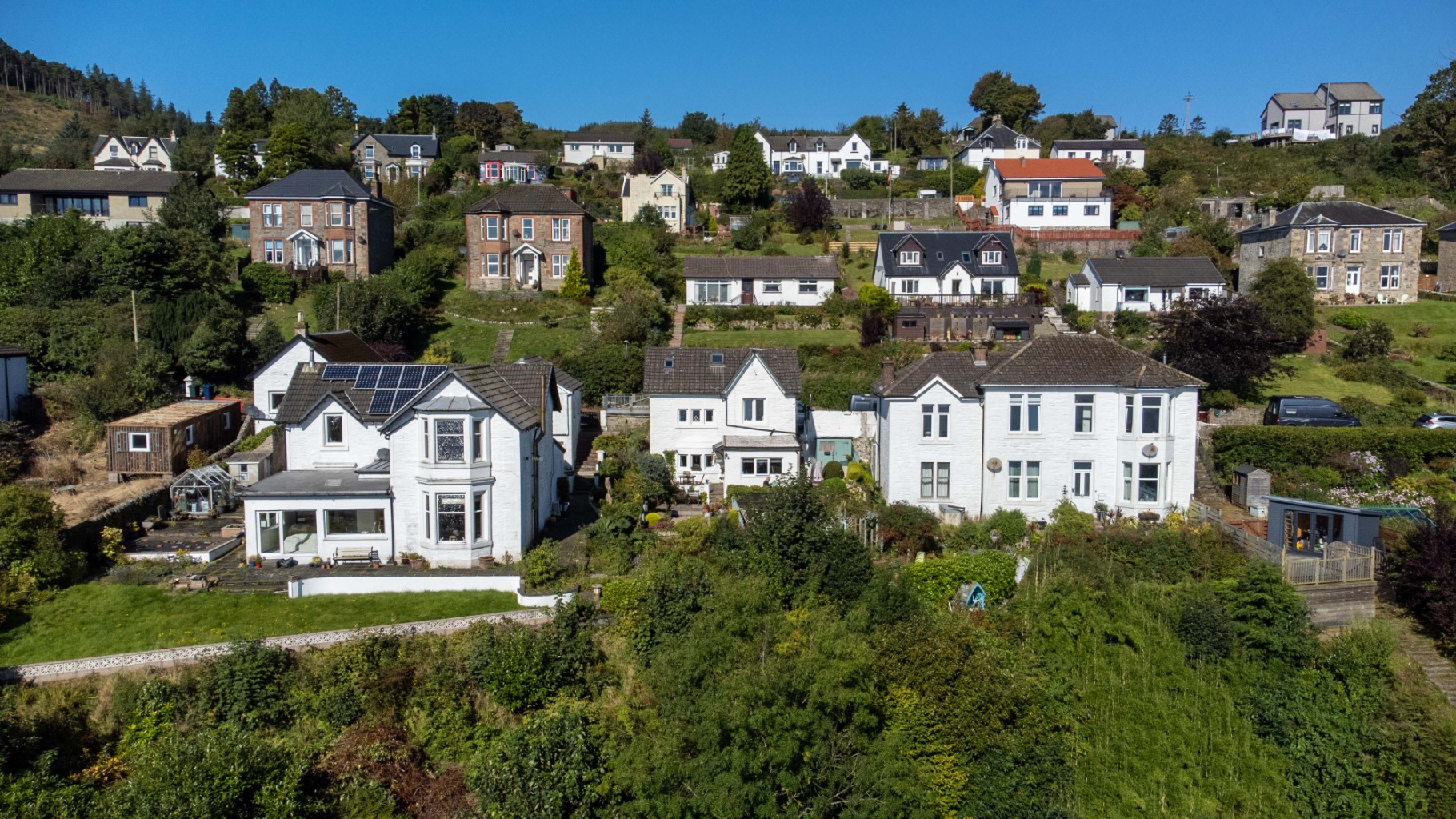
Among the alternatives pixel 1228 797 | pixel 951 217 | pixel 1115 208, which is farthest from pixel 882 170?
pixel 1228 797

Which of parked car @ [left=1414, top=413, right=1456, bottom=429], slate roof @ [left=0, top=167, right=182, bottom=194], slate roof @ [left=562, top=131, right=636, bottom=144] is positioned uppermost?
slate roof @ [left=562, top=131, right=636, bottom=144]

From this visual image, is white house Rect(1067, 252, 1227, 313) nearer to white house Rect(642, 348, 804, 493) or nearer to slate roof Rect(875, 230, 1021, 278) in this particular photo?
slate roof Rect(875, 230, 1021, 278)

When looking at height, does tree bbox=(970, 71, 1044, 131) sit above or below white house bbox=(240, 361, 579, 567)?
above

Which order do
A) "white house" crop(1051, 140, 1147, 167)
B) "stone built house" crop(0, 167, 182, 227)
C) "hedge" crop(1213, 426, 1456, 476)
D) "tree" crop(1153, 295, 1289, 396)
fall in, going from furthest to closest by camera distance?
"white house" crop(1051, 140, 1147, 167) → "stone built house" crop(0, 167, 182, 227) → "tree" crop(1153, 295, 1289, 396) → "hedge" crop(1213, 426, 1456, 476)

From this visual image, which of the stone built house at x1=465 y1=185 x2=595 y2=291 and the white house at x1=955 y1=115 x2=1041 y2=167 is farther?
the white house at x1=955 y1=115 x2=1041 y2=167

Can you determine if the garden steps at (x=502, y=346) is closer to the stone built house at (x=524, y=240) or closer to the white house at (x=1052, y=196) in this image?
the stone built house at (x=524, y=240)

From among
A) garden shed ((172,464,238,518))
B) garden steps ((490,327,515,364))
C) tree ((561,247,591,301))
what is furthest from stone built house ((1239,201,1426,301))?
garden shed ((172,464,238,518))

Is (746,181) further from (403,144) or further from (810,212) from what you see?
(403,144)

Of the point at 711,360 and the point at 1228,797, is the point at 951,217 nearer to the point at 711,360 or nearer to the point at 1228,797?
the point at 711,360
